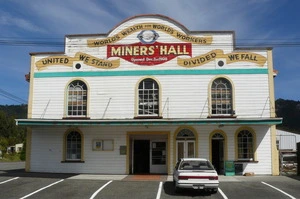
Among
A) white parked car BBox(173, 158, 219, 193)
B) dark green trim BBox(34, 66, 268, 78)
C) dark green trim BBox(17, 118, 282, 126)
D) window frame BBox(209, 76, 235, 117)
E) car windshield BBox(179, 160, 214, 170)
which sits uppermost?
dark green trim BBox(34, 66, 268, 78)

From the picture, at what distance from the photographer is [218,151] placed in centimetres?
2197

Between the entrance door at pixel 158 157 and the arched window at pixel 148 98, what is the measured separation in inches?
80.1

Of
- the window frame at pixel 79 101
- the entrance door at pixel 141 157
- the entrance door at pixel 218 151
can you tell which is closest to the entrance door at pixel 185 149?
the entrance door at pixel 218 151

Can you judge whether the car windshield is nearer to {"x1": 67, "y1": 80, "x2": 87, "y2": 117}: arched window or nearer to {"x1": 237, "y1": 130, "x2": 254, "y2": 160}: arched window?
{"x1": 237, "y1": 130, "x2": 254, "y2": 160}: arched window

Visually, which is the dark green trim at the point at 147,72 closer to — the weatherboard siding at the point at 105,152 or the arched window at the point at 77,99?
the arched window at the point at 77,99

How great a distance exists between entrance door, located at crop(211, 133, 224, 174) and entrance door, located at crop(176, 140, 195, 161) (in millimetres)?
1277

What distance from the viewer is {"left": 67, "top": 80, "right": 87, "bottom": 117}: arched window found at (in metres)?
22.6

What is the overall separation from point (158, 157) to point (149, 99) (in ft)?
11.9

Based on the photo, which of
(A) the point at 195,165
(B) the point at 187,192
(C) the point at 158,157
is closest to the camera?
(B) the point at 187,192

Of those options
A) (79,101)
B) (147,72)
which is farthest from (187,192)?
(79,101)

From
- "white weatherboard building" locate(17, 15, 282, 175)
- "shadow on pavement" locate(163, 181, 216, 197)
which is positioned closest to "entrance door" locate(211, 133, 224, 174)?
"white weatherboard building" locate(17, 15, 282, 175)

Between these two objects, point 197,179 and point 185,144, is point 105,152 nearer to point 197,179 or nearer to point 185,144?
point 185,144

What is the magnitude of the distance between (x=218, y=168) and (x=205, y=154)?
137cm

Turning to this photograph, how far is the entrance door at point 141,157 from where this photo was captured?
22.8 m
